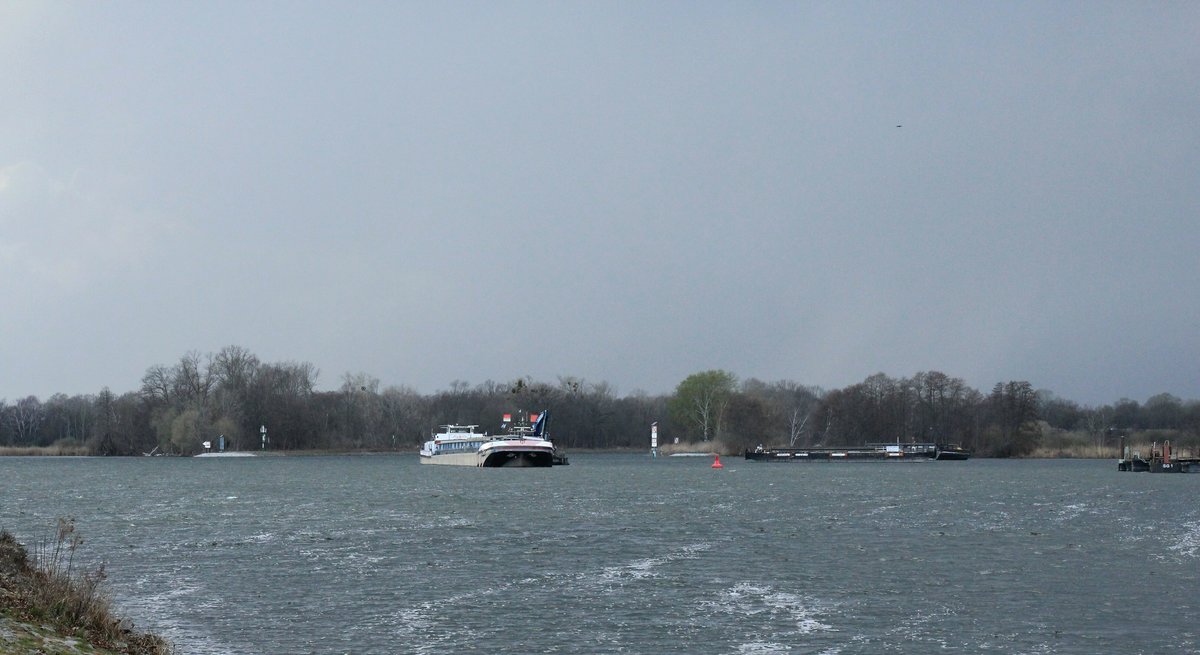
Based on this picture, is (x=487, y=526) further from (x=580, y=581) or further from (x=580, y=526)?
(x=580, y=581)

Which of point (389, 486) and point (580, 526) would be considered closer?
point (580, 526)

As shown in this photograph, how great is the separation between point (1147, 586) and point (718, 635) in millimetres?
14522

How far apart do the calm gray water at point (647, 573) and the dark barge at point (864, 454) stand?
11963cm

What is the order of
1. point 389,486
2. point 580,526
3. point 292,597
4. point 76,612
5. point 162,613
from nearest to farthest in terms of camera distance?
point 76,612
point 162,613
point 292,597
point 580,526
point 389,486

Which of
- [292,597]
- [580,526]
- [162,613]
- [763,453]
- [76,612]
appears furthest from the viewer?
[763,453]

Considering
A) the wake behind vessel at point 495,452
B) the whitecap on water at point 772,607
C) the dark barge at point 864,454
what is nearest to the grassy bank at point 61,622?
the whitecap on water at point 772,607

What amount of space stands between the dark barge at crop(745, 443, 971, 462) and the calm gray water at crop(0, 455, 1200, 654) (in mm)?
119626

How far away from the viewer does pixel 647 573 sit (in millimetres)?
35375

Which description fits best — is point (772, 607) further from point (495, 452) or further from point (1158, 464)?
point (1158, 464)

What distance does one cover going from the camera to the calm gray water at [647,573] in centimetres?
2550

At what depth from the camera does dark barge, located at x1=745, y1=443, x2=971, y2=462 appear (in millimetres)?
191625

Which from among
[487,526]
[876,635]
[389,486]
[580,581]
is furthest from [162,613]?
[389,486]

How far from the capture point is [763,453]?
192 meters

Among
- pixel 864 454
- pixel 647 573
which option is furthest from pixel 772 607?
pixel 864 454
